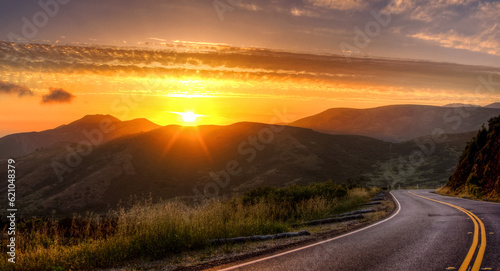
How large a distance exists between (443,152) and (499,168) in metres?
92.1

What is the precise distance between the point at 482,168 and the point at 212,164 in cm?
9955

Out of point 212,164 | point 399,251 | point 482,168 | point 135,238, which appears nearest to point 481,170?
point 482,168

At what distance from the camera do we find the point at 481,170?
2986cm

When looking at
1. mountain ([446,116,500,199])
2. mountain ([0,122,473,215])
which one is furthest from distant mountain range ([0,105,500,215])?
mountain ([446,116,500,199])

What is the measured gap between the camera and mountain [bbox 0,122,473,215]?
291 ft

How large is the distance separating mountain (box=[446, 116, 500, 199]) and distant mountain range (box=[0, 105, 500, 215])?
37.8 m

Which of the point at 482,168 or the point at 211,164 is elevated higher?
the point at 211,164

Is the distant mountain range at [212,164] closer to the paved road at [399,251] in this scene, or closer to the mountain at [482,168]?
the mountain at [482,168]

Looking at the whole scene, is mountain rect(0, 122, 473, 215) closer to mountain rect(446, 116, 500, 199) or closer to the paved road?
mountain rect(446, 116, 500, 199)

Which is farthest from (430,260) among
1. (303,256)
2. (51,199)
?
(51,199)

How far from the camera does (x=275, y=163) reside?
11056 cm

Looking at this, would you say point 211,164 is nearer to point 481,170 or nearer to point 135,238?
point 481,170

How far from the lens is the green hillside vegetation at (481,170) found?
2583cm

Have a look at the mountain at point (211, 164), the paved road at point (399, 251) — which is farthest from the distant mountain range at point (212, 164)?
the paved road at point (399, 251)
